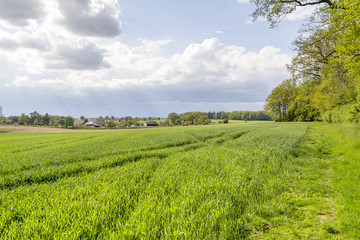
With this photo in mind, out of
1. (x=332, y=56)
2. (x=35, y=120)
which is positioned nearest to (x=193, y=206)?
(x=332, y=56)

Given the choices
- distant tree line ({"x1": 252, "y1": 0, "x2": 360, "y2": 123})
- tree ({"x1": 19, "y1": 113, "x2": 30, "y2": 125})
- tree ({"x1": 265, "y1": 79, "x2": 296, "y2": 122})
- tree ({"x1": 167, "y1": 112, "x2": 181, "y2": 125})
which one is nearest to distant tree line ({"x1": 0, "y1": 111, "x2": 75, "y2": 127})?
tree ({"x1": 19, "y1": 113, "x2": 30, "y2": 125})

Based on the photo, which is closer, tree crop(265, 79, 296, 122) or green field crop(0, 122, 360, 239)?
green field crop(0, 122, 360, 239)

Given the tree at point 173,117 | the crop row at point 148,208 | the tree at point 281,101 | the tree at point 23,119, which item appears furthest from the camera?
the tree at point 173,117

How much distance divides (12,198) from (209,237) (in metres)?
7.54

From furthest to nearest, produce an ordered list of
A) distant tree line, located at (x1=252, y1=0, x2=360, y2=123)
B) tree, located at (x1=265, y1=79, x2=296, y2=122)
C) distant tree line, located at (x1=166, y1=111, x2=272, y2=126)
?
1. distant tree line, located at (x1=166, y1=111, x2=272, y2=126)
2. tree, located at (x1=265, y1=79, x2=296, y2=122)
3. distant tree line, located at (x1=252, y1=0, x2=360, y2=123)

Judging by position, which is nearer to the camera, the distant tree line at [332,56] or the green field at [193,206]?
the green field at [193,206]

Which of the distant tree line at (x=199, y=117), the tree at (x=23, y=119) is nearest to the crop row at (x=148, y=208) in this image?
the distant tree line at (x=199, y=117)

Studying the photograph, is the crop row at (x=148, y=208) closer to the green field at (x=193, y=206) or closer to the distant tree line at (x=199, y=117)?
the green field at (x=193, y=206)

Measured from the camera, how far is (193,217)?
448 centimetres

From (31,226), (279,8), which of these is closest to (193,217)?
(31,226)

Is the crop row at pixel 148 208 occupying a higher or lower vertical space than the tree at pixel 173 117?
lower

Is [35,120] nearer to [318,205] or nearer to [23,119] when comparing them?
[23,119]

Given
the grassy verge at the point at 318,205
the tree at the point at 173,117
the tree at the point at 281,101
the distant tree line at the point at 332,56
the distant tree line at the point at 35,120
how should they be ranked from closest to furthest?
the grassy verge at the point at 318,205
the distant tree line at the point at 332,56
the tree at the point at 281,101
the distant tree line at the point at 35,120
the tree at the point at 173,117

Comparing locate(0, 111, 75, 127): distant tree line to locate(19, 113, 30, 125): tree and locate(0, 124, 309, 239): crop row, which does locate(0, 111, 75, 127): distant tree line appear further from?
locate(0, 124, 309, 239): crop row
